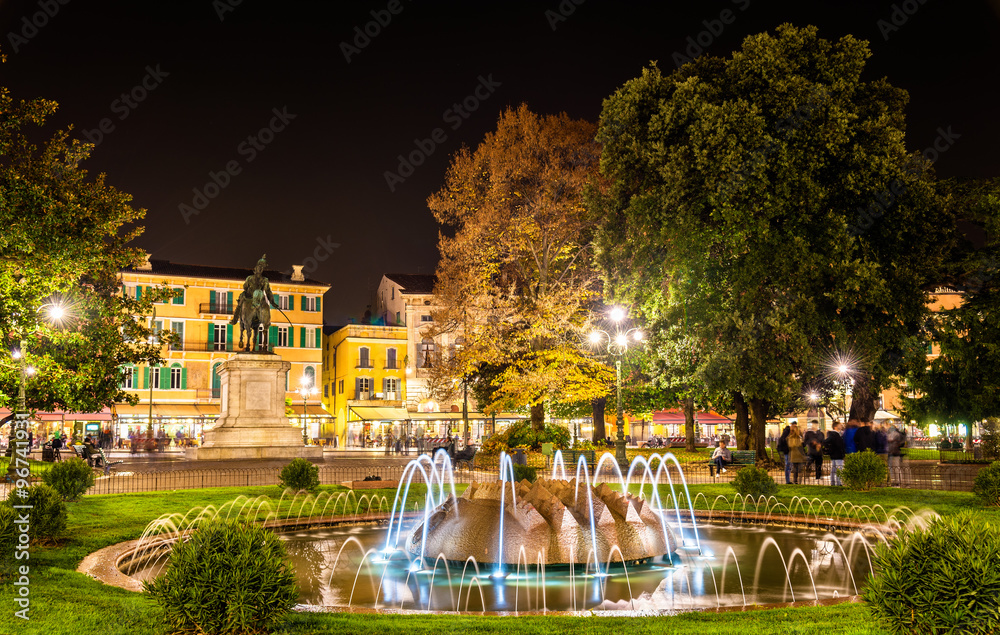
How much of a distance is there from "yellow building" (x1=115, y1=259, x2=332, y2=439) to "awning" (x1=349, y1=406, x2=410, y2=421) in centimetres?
277

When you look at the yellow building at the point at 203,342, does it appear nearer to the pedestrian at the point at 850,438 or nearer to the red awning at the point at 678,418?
the red awning at the point at 678,418

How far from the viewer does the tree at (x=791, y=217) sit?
23984mm

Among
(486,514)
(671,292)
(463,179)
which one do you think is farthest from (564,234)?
(486,514)

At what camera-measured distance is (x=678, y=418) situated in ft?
197

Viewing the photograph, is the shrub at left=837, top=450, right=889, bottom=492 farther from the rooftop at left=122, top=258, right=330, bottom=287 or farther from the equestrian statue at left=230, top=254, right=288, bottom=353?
the rooftop at left=122, top=258, right=330, bottom=287

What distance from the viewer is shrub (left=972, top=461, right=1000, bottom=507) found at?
16.0 metres

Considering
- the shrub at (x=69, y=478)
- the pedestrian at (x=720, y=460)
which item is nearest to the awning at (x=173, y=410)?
the pedestrian at (x=720, y=460)

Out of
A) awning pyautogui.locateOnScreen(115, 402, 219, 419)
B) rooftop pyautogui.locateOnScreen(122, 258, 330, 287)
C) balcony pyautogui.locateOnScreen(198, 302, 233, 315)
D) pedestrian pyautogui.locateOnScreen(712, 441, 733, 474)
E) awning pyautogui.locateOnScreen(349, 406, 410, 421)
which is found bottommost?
pedestrian pyautogui.locateOnScreen(712, 441, 733, 474)

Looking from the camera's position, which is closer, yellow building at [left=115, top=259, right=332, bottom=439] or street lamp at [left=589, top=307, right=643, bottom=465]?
street lamp at [left=589, top=307, right=643, bottom=465]

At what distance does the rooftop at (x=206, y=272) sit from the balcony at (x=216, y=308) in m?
2.22

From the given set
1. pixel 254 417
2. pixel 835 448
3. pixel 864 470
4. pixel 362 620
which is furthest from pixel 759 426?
pixel 362 620

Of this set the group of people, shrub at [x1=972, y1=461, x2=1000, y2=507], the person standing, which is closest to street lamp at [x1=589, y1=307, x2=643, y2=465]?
the group of people

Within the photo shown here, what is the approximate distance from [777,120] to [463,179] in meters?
14.3

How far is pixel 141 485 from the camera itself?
918 inches
